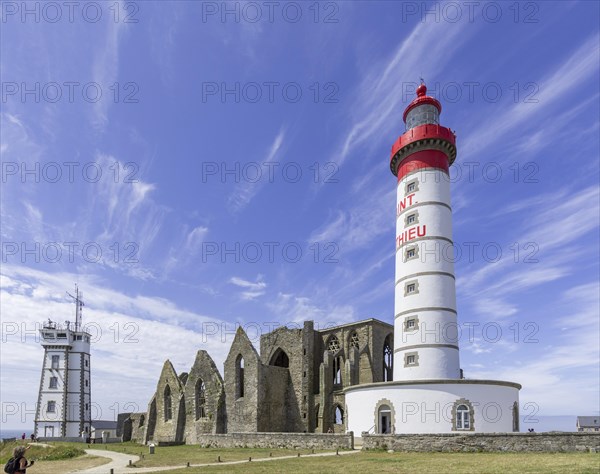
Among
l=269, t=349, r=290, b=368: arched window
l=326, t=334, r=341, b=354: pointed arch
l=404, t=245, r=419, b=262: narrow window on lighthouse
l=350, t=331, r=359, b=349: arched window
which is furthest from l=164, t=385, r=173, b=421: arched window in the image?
l=404, t=245, r=419, b=262: narrow window on lighthouse

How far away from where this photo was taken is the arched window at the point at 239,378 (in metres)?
39.3

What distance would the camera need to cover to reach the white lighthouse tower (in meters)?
56.2

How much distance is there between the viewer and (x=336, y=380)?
4122cm

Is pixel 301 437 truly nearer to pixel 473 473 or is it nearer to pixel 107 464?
pixel 107 464

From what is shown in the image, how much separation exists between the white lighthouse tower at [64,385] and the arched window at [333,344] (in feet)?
113

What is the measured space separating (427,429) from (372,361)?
1405 centimetres

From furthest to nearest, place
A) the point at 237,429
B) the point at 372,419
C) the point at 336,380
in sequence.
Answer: the point at 336,380
the point at 237,429
the point at 372,419

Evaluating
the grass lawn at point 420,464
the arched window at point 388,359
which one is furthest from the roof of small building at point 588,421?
the grass lawn at point 420,464

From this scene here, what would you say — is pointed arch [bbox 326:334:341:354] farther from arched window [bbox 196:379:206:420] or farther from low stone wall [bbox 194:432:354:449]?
low stone wall [bbox 194:432:354:449]

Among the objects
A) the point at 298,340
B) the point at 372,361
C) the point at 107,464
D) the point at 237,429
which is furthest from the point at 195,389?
the point at 107,464

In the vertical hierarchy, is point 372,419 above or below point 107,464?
above

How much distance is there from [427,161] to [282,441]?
756 inches

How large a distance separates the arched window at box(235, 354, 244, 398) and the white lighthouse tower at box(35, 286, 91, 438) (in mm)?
28772

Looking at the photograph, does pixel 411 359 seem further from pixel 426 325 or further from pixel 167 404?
pixel 167 404
